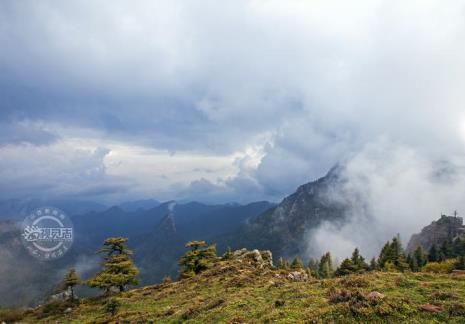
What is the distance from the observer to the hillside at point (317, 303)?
2038cm

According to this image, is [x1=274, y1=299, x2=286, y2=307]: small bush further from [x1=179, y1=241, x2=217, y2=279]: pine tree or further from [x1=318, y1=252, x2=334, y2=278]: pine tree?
[x1=318, y1=252, x2=334, y2=278]: pine tree

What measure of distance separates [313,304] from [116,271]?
41174 mm

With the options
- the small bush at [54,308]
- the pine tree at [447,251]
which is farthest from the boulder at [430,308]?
the pine tree at [447,251]

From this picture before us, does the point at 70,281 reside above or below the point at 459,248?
above

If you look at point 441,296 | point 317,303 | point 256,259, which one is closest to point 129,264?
point 256,259

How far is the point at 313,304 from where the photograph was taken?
24328 mm

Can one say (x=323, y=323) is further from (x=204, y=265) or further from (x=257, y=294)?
(x=204, y=265)

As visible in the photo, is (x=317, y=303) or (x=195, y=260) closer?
(x=317, y=303)

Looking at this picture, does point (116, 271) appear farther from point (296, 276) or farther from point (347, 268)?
point (347, 268)

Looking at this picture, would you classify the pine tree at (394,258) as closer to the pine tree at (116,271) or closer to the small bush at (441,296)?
the pine tree at (116,271)

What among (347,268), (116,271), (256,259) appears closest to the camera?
(116,271)

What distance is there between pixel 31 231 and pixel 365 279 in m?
64.5

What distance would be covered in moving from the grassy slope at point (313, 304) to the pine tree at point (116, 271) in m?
7.84

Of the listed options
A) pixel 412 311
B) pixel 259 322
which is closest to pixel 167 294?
pixel 259 322
